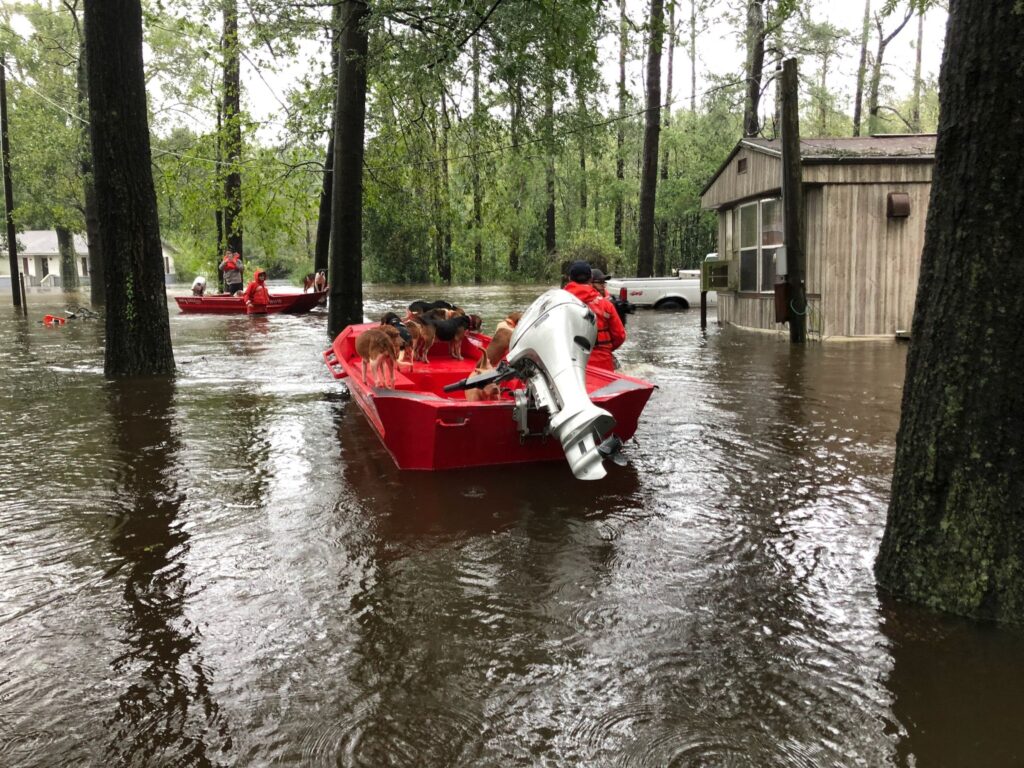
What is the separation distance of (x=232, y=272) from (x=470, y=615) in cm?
2484

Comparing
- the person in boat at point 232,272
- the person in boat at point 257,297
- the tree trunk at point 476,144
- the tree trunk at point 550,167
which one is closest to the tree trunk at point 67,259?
the tree trunk at point 550,167

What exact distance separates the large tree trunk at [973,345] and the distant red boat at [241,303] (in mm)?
22480

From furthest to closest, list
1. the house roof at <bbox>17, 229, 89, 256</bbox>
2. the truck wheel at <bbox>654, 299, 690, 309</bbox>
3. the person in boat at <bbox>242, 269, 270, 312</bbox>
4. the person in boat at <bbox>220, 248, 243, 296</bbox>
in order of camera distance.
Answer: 1. the house roof at <bbox>17, 229, 89, 256</bbox>
2. the person in boat at <bbox>220, 248, 243, 296</bbox>
3. the truck wheel at <bbox>654, 299, 690, 309</bbox>
4. the person in boat at <bbox>242, 269, 270, 312</bbox>

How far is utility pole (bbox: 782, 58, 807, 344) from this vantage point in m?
13.7

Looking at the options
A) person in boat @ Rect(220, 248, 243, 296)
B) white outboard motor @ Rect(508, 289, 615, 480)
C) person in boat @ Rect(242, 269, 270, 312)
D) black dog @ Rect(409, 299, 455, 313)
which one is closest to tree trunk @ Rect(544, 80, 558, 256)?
Result: black dog @ Rect(409, 299, 455, 313)

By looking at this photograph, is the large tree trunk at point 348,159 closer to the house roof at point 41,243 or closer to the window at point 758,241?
the window at point 758,241

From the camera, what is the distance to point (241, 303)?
81.8 ft

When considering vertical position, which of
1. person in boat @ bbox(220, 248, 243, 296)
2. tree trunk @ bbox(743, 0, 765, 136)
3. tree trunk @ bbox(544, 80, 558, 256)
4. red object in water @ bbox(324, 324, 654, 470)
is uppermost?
tree trunk @ bbox(743, 0, 765, 136)

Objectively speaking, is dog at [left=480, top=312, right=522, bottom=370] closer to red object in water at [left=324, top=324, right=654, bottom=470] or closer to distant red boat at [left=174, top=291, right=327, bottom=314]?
red object in water at [left=324, top=324, right=654, bottom=470]

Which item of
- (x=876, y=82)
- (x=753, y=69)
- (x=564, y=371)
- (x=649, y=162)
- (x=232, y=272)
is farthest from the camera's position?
(x=876, y=82)

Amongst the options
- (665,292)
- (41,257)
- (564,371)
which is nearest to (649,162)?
(665,292)

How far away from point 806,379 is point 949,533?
7.49 m

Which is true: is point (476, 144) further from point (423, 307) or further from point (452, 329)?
point (452, 329)

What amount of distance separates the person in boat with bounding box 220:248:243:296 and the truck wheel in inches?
516
